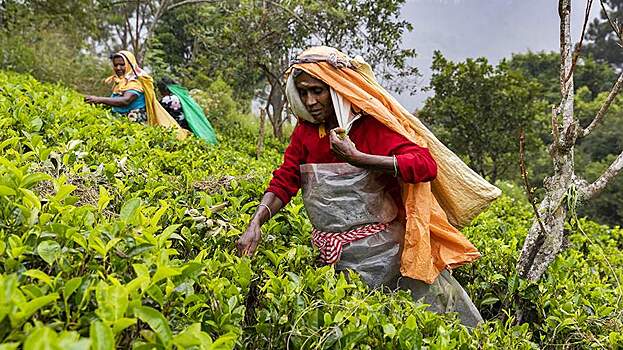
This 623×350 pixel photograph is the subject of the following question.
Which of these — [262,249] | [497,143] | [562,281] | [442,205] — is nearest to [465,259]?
[442,205]

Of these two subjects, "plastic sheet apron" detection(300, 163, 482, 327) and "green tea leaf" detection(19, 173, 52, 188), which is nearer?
"green tea leaf" detection(19, 173, 52, 188)

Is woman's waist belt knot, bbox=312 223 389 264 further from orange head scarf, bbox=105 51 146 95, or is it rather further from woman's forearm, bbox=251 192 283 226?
orange head scarf, bbox=105 51 146 95

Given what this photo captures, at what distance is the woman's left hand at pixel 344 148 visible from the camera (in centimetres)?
208

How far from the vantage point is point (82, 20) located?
1133 cm

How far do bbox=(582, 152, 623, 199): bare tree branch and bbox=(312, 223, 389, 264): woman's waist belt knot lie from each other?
3.33ft

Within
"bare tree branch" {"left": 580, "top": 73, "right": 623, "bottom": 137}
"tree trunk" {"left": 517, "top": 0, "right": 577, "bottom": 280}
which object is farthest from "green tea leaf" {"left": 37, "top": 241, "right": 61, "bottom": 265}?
"bare tree branch" {"left": 580, "top": 73, "right": 623, "bottom": 137}

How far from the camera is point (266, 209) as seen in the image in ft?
7.77

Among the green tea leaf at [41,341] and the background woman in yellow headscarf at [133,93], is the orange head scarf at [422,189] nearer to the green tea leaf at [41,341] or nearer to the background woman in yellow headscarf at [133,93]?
the green tea leaf at [41,341]

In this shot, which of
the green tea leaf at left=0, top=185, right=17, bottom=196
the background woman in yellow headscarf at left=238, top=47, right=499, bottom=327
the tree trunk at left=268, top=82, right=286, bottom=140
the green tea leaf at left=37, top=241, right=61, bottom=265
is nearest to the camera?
the green tea leaf at left=37, top=241, right=61, bottom=265

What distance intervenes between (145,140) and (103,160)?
1.17 meters

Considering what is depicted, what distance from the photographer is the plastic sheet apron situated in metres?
2.23

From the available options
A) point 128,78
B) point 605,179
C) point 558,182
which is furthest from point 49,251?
point 128,78

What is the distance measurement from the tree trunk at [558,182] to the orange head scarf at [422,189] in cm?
33

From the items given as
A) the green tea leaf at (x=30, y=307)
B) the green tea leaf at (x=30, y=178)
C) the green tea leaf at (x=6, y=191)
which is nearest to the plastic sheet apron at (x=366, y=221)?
the green tea leaf at (x=30, y=178)
